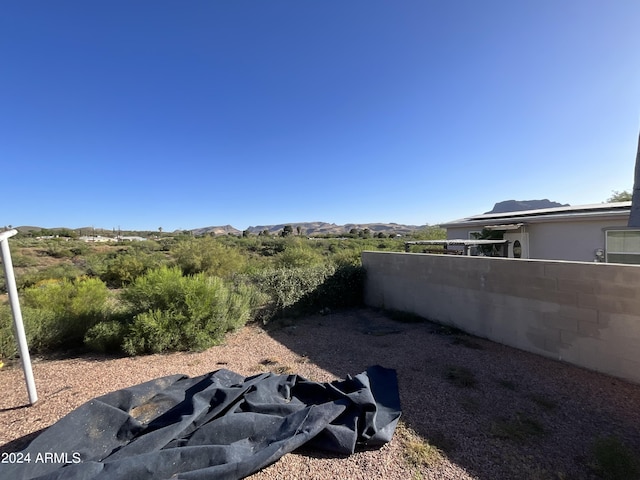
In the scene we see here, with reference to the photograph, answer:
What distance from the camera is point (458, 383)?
3.73 meters

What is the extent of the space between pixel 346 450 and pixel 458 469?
2.93 feet

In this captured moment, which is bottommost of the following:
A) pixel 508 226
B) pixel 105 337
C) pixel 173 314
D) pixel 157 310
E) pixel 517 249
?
pixel 105 337

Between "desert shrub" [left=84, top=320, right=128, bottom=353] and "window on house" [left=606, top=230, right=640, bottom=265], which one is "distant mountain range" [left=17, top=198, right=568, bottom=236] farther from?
"desert shrub" [left=84, top=320, right=128, bottom=353]

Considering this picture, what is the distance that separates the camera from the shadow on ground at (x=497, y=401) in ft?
7.88

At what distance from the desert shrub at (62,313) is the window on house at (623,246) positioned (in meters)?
11.6

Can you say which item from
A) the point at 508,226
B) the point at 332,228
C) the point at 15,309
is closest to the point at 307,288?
the point at 15,309

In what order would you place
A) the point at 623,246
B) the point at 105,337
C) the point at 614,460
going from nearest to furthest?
the point at 614,460 < the point at 105,337 < the point at 623,246

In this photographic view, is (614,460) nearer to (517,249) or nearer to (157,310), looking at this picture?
(157,310)

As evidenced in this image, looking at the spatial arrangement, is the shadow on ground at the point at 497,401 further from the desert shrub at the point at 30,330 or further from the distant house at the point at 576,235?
the distant house at the point at 576,235

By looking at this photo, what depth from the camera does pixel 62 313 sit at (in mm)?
5098

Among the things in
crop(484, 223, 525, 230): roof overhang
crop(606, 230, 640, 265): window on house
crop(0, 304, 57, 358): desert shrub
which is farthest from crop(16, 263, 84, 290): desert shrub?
crop(606, 230, 640, 265): window on house

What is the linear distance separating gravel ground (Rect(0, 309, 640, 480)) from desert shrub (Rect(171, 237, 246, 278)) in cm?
772

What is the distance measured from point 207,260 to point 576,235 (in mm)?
13365

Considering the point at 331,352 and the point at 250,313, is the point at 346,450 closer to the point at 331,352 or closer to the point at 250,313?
the point at 331,352
